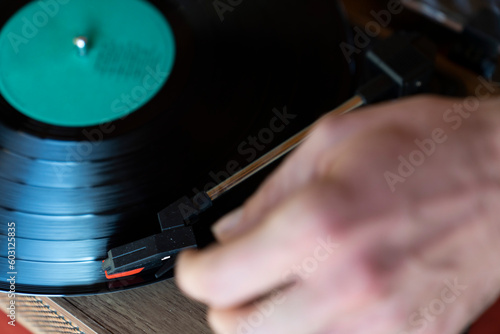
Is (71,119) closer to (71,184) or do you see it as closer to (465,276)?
(71,184)

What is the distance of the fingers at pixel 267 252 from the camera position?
37cm

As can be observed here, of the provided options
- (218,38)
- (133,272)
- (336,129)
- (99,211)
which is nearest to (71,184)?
(99,211)

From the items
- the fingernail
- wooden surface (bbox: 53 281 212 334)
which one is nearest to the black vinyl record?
wooden surface (bbox: 53 281 212 334)

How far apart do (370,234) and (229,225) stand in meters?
0.14

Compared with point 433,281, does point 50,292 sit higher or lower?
higher

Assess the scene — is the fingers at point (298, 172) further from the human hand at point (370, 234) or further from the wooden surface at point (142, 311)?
the wooden surface at point (142, 311)

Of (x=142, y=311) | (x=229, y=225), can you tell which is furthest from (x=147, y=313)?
(x=229, y=225)

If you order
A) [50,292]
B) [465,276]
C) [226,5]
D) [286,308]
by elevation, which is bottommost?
[465,276]

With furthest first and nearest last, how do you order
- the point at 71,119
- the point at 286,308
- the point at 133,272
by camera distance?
the point at 71,119, the point at 133,272, the point at 286,308

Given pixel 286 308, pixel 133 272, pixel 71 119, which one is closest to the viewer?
pixel 286 308

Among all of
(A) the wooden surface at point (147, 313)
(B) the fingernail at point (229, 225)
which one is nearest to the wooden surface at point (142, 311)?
(A) the wooden surface at point (147, 313)

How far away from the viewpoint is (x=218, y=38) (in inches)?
32.4

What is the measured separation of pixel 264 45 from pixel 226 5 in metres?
0.10

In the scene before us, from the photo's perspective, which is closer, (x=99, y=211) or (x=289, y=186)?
(x=289, y=186)
